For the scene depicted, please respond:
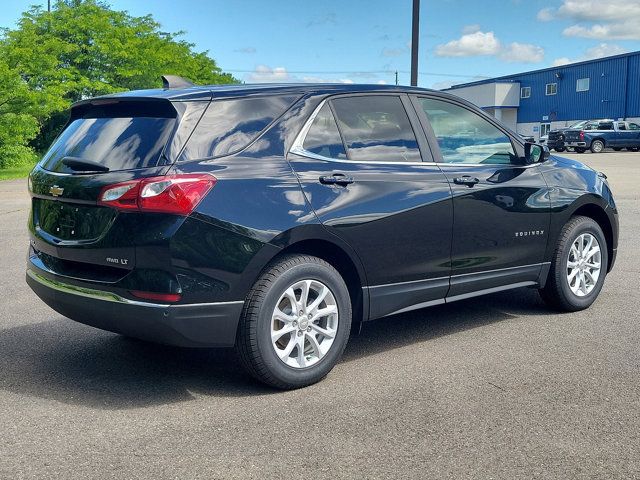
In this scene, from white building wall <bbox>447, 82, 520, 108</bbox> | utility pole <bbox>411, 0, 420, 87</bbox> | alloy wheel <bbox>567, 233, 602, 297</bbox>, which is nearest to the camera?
alloy wheel <bbox>567, 233, 602, 297</bbox>

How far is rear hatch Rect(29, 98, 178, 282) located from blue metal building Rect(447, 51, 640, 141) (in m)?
53.0

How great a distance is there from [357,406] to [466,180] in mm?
1891

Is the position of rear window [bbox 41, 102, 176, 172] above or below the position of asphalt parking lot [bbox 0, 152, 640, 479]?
above

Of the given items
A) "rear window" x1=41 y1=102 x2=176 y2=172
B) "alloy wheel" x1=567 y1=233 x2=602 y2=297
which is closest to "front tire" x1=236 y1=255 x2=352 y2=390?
"rear window" x1=41 y1=102 x2=176 y2=172

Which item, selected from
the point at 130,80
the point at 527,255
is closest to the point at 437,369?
the point at 527,255

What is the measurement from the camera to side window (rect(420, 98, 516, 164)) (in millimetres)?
5234

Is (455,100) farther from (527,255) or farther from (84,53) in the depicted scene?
(84,53)

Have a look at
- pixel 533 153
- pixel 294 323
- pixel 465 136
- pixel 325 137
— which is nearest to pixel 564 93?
pixel 533 153

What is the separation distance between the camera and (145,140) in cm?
414

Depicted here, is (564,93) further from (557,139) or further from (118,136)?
(118,136)

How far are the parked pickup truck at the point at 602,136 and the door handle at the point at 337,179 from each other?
3834cm

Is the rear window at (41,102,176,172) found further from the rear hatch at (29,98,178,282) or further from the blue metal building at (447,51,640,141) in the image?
the blue metal building at (447,51,640,141)

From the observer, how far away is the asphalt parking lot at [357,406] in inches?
132

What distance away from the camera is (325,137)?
15.1 feet
